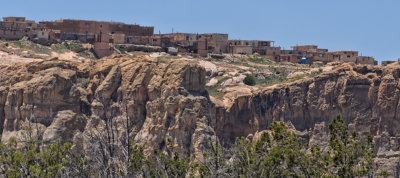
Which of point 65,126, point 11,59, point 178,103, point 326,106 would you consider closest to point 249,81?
point 326,106

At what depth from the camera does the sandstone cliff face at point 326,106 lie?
250 ft

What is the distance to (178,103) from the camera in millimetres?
74062

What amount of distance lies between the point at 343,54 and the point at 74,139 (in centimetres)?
3513

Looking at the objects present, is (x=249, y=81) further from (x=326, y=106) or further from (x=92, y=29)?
(x=92, y=29)

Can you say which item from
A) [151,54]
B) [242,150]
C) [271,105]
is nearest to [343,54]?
[151,54]

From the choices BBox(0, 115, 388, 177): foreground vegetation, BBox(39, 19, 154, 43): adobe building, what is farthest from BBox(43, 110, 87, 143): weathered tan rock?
BBox(39, 19, 154, 43): adobe building

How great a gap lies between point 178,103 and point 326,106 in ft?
34.3

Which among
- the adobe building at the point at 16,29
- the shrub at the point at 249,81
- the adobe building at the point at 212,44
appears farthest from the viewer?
the adobe building at the point at 212,44

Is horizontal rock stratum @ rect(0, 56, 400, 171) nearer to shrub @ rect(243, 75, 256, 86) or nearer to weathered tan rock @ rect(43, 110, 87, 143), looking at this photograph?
weathered tan rock @ rect(43, 110, 87, 143)

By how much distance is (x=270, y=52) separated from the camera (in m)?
105

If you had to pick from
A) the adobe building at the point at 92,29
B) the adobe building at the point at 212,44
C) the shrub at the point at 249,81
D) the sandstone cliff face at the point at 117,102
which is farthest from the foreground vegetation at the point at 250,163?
the adobe building at the point at 212,44

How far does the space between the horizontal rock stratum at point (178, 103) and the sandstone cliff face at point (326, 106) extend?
7cm

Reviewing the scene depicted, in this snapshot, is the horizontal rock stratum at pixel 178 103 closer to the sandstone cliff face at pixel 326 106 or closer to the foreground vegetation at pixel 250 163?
the sandstone cliff face at pixel 326 106

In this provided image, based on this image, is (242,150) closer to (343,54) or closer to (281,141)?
(281,141)
